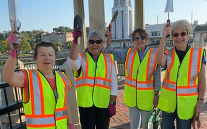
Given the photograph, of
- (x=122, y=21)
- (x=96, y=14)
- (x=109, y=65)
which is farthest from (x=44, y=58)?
(x=122, y=21)

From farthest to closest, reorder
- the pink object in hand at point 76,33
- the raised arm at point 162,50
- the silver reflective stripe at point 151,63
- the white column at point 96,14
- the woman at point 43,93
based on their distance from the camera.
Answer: the white column at point 96,14
the silver reflective stripe at point 151,63
the raised arm at point 162,50
the pink object in hand at point 76,33
the woman at point 43,93

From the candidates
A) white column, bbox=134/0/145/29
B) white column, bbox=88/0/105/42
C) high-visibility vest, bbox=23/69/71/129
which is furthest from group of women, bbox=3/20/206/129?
white column, bbox=134/0/145/29

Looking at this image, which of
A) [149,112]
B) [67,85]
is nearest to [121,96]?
[149,112]

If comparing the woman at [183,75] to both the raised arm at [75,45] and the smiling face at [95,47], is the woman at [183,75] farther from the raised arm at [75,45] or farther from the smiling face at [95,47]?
the raised arm at [75,45]

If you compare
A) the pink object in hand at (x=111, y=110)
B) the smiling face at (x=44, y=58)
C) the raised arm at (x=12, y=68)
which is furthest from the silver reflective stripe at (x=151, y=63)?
the raised arm at (x=12, y=68)

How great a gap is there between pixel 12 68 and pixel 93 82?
1114mm

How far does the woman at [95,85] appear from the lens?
7.84 feet

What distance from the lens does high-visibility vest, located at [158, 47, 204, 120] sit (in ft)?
7.26

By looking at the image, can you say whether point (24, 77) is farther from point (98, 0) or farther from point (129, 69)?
point (98, 0)

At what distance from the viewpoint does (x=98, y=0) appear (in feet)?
11.9

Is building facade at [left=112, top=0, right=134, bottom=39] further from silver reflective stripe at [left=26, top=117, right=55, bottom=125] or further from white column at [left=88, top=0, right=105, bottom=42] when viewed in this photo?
silver reflective stripe at [left=26, top=117, right=55, bottom=125]

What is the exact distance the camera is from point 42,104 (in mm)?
1729

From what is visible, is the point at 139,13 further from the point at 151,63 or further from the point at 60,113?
the point at 60,113

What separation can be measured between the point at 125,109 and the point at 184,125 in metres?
2.76
